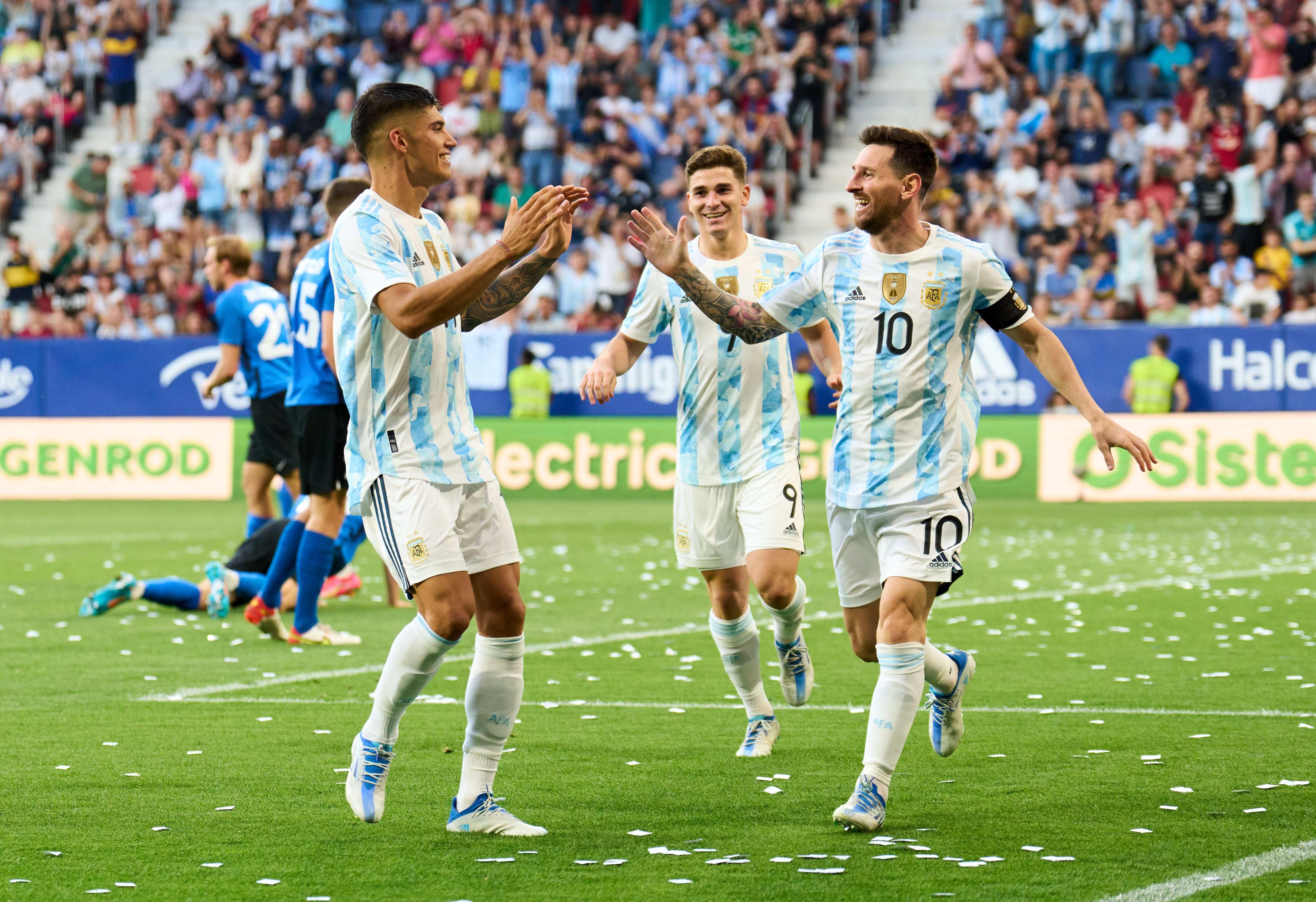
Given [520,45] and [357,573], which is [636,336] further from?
[520,45]

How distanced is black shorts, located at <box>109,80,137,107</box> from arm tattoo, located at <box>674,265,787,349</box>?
26571 millimetres

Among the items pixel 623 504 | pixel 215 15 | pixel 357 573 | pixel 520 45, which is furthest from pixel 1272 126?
pixel 215 15

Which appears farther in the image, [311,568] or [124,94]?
[124,94]

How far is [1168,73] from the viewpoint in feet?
77.0

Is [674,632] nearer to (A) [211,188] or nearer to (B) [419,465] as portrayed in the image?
(B) [419,465]

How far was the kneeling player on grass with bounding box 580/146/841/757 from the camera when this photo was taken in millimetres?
6797

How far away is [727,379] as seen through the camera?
697 cm

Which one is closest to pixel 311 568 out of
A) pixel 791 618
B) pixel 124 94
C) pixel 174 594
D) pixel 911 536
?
pixel 174 594

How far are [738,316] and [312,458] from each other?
416 cm

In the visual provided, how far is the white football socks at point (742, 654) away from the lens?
6.62 metres

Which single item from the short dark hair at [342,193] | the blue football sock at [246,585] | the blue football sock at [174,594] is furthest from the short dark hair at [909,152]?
the blue football sock at [174,594]

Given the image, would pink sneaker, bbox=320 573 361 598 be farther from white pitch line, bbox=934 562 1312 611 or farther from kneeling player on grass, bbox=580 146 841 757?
kneeling player on grass, bbox=580 146 841 757

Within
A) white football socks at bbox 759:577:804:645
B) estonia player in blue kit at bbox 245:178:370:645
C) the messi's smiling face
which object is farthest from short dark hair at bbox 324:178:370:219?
the messi's smiling face

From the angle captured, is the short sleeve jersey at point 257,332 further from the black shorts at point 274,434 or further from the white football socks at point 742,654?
the white football socks at point 742,654
